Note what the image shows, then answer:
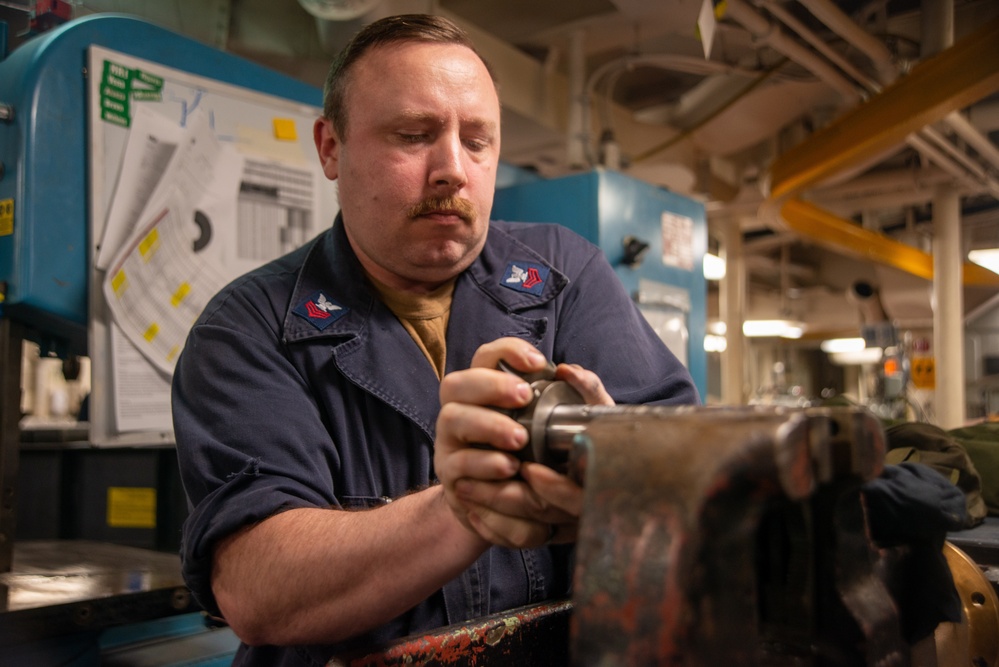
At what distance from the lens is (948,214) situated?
4.32 m

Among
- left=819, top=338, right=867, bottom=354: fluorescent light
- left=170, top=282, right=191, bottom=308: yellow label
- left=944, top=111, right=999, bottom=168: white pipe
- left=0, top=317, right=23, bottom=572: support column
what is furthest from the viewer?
left=819, top=338, right=867, bottom=354: fluorescent light

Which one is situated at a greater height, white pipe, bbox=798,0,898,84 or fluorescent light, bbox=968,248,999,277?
white pipe, bbox=798,0,898,84

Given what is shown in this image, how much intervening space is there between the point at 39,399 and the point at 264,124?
11.5ft

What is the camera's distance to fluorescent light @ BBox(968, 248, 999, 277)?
15.7ft

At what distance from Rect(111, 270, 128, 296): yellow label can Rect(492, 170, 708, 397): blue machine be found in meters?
1.32

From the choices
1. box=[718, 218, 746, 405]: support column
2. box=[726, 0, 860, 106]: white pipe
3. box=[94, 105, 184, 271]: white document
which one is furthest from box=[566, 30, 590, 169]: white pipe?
box=[718, 218, 746, 405]: support column

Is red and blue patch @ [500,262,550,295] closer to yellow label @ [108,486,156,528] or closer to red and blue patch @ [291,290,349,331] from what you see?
red and blue patch @ [291,290,349,331]

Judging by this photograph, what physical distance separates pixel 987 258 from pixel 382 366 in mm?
5269

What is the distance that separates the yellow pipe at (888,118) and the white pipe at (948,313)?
2.69ft

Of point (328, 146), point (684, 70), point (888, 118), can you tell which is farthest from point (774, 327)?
point (328, 146)

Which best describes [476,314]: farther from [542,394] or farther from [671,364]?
[542,394]

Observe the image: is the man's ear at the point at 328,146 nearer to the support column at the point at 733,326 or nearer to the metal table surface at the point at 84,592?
the metal table surface at the point at 84,592

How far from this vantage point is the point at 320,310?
3.47ft

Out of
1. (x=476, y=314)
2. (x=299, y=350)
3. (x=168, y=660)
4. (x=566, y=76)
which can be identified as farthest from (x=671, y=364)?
(x=566, y=76)
